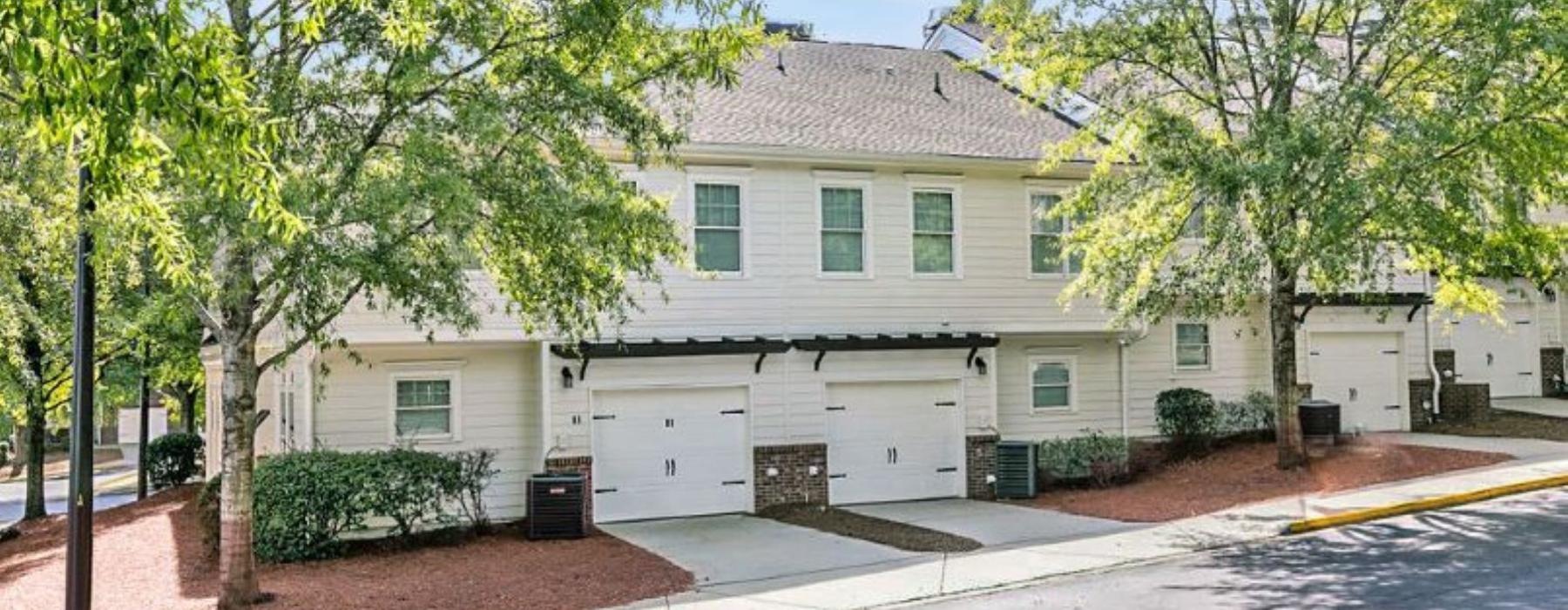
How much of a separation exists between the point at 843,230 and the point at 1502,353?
1710 cm

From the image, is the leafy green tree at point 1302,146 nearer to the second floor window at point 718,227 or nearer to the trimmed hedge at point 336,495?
the second floor window at point 718,227

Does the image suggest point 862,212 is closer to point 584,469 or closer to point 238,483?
point 584,469

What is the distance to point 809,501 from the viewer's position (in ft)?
59.5

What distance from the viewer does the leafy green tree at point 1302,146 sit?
14406 mm

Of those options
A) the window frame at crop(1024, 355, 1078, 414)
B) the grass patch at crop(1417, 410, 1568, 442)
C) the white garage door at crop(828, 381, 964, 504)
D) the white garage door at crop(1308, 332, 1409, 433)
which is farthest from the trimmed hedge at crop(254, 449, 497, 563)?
the grass patch at crop(1417, 410, 1568, 442)

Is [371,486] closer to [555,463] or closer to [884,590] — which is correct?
[555,463]

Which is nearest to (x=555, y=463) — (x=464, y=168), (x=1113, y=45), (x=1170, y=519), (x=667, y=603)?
(x=667, y=603)

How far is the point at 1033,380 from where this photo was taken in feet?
66.2

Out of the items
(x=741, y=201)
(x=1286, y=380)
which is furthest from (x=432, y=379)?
(x=1286, y=380)

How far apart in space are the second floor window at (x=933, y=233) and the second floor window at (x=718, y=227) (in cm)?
311

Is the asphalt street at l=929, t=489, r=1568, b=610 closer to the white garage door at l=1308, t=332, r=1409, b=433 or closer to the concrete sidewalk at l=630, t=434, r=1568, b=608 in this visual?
the concrete sidewalk at l=630, t=434, r=1568, b=608

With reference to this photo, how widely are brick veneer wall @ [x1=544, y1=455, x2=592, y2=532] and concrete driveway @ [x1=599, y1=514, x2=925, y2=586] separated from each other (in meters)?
0.27

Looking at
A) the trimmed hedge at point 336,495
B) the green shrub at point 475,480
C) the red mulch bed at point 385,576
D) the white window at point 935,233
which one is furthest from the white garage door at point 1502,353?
the trimmed hedge at point 336,495

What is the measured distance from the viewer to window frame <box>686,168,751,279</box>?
17609 millimetres
